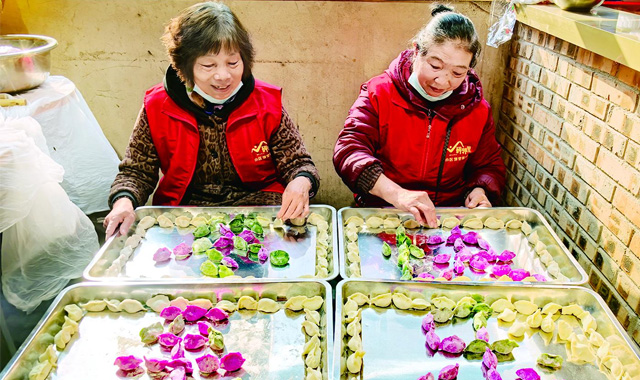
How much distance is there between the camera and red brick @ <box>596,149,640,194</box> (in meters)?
1.59

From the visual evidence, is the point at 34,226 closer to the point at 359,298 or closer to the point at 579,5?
the point at 359,298

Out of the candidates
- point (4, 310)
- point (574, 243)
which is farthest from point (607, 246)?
point (4, 310)

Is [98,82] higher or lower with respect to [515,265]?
higher

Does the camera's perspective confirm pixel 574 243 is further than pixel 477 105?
No

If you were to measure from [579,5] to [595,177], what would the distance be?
775mm

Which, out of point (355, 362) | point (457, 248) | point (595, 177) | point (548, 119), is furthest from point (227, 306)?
point (548, 119)

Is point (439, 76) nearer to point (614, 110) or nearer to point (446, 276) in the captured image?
point (614, 110)

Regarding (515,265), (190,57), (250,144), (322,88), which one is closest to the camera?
(515,265)

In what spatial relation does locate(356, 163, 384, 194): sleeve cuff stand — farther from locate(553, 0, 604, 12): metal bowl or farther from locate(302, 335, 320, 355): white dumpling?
locate(553, 0, 604, 12): metal bowl

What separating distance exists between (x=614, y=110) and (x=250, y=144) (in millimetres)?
1315

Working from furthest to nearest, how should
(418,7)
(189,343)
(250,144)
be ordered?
1. (418,7)
2. (250,144)
3. (189,343)

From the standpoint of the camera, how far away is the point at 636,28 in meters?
1.65

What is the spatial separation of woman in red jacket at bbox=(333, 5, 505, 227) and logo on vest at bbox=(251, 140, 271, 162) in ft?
0.94

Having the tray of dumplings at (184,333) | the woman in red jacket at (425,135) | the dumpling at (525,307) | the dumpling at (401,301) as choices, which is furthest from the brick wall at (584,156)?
the tray of dumplings at (184,333)
